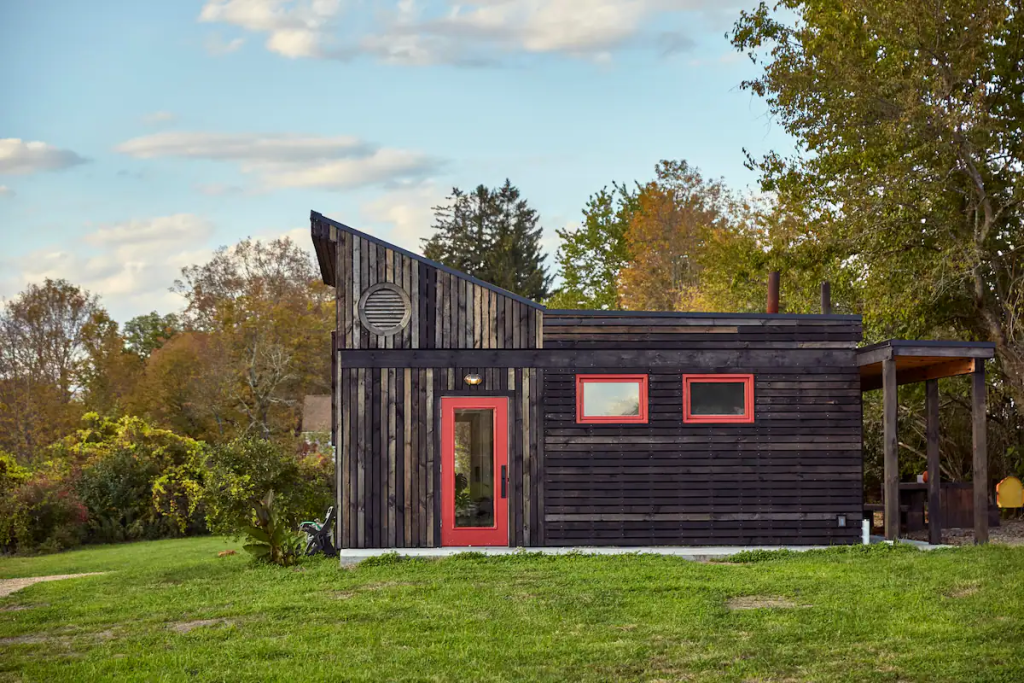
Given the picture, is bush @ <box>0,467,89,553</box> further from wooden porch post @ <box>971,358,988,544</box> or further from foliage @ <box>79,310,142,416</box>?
foliage @ <box>79,310,142,416</box>

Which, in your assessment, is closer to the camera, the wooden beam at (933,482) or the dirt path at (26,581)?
the dirt path at (26,581)

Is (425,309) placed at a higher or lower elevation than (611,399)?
higher

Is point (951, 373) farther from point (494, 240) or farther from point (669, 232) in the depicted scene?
point (494, 240)

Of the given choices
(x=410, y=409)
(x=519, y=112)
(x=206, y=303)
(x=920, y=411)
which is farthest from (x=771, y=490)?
(x=206, y=303)

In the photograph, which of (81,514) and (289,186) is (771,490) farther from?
(289,186)

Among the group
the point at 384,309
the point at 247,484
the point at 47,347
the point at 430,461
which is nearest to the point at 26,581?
the point at 247,484

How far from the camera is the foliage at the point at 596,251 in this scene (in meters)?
46.8

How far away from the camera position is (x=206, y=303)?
4303 cm

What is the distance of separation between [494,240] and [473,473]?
110ft

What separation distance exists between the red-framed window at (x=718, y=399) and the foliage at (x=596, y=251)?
32043mm

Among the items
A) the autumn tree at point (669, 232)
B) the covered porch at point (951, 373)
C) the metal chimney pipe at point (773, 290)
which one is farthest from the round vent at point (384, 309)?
the autumn tree at point (669, 232)

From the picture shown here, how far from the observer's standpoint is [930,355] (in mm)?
13422

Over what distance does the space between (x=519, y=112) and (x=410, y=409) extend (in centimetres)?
1648

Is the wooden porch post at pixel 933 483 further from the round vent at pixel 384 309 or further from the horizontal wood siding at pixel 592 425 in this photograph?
the round vent at pixel 384 309
